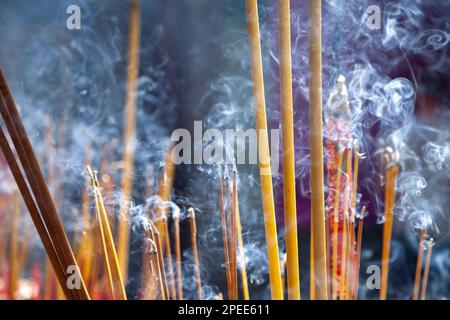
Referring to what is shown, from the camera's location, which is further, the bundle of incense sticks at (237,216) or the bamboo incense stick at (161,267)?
the bamboo incense stick at (161,267)

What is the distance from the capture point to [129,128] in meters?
0.88

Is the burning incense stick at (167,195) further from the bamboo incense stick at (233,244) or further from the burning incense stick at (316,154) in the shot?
the burning incense stick at (316,154)

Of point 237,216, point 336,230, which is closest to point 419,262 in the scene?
point 336,230

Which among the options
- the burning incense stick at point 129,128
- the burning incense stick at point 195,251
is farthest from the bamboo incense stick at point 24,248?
the burning incense stick at point 195,251

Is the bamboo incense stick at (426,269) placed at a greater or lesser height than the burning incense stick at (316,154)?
lesser

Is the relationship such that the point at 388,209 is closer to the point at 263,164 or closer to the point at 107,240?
the point at 263,164

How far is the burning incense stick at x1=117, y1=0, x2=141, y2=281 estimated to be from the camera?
86cm

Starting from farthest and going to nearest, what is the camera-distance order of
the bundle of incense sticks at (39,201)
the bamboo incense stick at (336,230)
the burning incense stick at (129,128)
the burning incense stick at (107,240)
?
the burning incense stick at (129,128) → the bamboo incense stick at (336,230) → the burning incense stick at (107,240) → the bundle of incense sticks at (39,201)

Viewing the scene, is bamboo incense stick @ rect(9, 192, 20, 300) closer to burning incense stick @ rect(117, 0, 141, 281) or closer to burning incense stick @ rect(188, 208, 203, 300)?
burning incense stick @ rect(117, 0, 141, 281)

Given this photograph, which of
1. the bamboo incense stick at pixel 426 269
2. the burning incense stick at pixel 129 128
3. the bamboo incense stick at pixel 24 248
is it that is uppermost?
the burning incense stick at pixel 129 128

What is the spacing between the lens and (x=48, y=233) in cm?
57

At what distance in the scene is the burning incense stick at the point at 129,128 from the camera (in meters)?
0.86

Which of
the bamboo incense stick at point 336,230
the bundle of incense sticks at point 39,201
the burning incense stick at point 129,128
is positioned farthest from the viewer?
the burning incense stick at point 129,128
